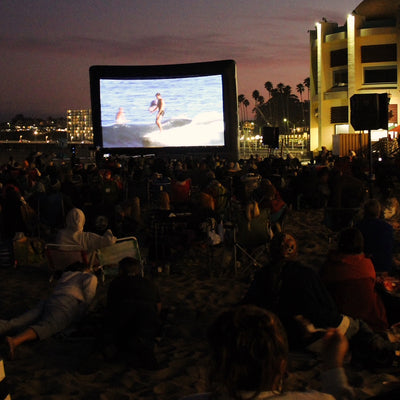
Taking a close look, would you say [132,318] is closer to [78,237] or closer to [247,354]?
[78,237]

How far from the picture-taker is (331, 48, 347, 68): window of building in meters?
43.2

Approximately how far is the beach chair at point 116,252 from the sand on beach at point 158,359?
30 centimetres

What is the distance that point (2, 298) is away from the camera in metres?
6.29

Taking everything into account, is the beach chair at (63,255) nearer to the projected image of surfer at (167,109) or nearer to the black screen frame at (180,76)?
the projected image of surfer at (167,109)

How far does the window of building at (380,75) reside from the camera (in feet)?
136

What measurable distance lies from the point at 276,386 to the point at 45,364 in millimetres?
3213

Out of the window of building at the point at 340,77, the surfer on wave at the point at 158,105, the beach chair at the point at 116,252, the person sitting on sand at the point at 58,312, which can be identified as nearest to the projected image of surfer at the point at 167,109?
the surfer on wave at the point at 158,105

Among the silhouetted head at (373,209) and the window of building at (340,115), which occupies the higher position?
the window of building at (340,115)

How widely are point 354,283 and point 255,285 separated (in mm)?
927

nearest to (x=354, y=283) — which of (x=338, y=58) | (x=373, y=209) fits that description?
(x=373, y=209)

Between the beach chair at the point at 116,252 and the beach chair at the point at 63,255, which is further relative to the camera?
the beach chair at the point at 116,252

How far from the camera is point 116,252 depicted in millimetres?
6652

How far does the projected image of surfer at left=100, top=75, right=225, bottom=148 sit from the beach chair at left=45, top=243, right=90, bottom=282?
21.6 m

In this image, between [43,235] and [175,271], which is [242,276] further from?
[43,235]
